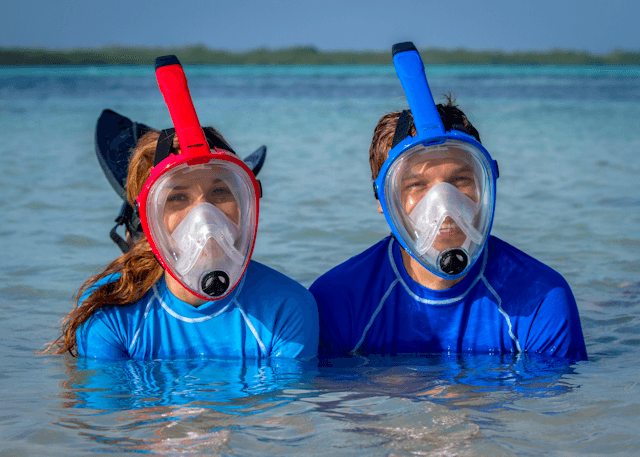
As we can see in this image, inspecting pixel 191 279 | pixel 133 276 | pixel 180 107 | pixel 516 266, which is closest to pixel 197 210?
pixel 191 279

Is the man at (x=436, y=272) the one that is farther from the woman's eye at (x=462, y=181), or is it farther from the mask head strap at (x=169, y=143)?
the mask head strap at (x=169, y=143)

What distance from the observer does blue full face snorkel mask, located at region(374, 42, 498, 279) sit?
2.62 metres

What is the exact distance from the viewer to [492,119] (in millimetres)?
16172

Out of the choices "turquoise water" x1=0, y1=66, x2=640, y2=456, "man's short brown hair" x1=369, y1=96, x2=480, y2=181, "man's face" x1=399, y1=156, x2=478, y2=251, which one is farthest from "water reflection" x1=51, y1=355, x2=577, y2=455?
"man's short brown hair" x1=369, y1=96, x2=480, y2=181

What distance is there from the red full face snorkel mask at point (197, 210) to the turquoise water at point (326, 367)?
1.47 feet

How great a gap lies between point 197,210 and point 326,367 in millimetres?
832

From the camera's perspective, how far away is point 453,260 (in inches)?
103

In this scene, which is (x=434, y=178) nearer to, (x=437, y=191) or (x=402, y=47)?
(x=437, y=191)

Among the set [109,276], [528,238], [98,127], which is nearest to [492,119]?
[528,238]

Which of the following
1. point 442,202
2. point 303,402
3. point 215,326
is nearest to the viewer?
point 303,402

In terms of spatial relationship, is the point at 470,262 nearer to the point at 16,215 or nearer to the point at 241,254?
the point at 241,254

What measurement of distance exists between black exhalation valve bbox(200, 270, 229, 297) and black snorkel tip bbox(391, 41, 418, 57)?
1088 mm

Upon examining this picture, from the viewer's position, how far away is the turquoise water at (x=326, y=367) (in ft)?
7.18

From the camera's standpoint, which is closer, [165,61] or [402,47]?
[165,61]
